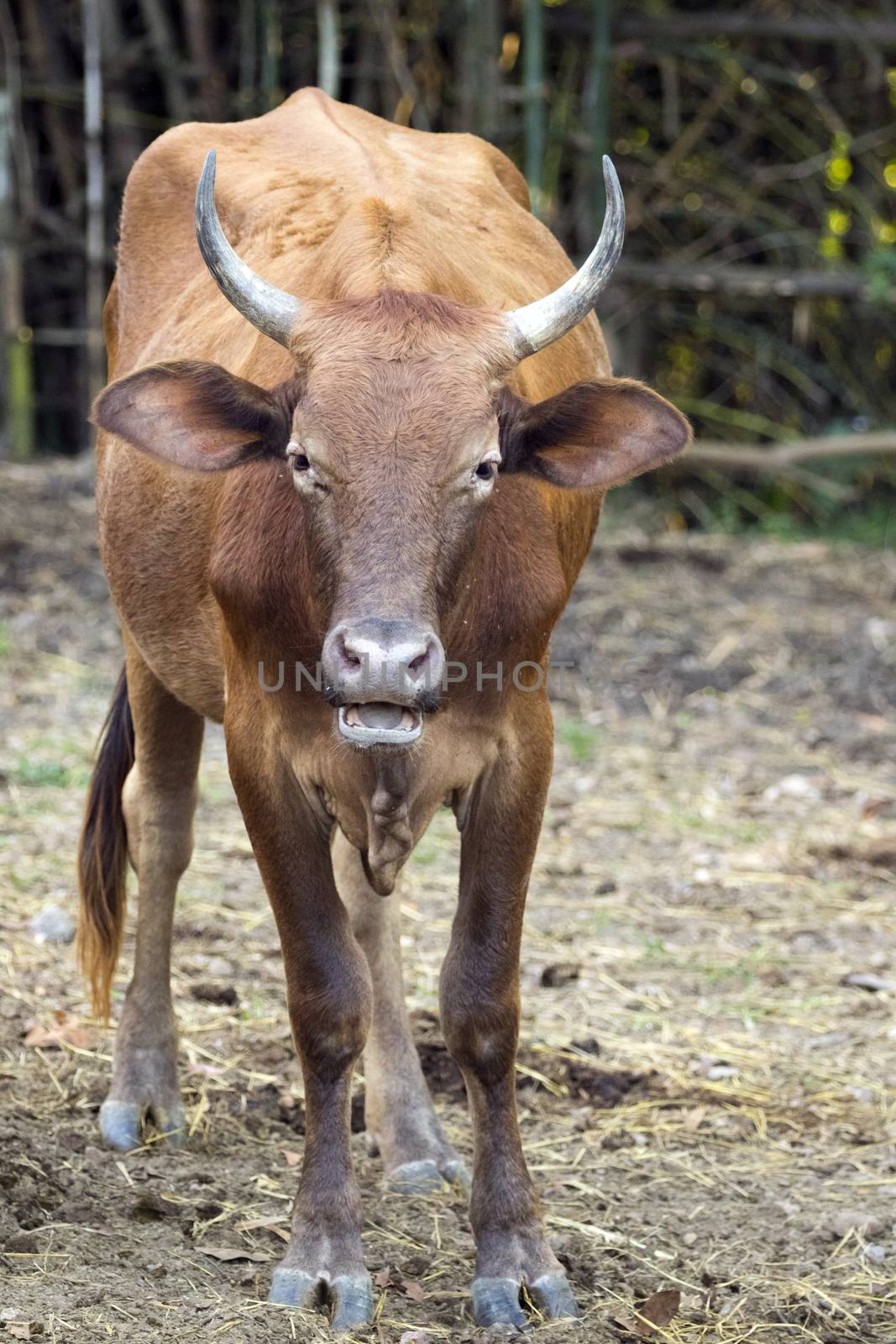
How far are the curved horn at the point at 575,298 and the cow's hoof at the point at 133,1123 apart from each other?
2.05 meters

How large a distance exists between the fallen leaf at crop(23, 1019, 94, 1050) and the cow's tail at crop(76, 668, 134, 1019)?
0.13m

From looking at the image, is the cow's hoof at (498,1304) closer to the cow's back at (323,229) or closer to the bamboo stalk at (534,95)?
the cow's back at (323,229)

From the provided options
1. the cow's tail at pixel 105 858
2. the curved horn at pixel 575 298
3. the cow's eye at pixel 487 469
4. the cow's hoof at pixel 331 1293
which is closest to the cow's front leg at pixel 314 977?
the cow's hoof at pixel 331 1293

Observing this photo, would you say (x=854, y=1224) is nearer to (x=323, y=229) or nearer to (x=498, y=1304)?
(x=498, y=1304)

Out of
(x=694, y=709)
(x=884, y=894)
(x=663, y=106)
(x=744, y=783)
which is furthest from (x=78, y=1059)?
(x=663, y=106)

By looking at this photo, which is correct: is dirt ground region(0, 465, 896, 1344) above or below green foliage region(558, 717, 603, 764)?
above

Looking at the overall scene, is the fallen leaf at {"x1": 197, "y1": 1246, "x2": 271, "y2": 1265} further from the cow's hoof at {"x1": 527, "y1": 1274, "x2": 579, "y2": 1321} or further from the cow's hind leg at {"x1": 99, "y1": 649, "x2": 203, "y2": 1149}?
the cow's hind leg at {"x1": 99, "y1": 649, "x2": 203, "y2": 1149}

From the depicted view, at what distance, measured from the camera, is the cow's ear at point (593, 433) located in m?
3.42

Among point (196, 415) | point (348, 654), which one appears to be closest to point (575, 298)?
point (196, 415)

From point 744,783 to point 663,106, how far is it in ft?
20.2

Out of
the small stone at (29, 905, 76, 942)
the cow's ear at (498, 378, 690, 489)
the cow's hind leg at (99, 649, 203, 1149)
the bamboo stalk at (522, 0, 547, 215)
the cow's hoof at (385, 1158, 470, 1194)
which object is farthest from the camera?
the bamboo stalk at (522, 0, 547, 215)

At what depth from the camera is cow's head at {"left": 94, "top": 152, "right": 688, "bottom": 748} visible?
2.97m

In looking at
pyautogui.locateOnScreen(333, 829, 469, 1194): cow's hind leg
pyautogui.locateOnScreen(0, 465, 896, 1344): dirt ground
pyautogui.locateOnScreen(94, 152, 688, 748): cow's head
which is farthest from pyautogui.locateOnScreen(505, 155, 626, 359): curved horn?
pyautogui.locateOnScreen(0, 465, 896, 1344): dirt ground

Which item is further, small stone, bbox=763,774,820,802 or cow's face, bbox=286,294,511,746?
small stone, bbox=763,774,820,802
